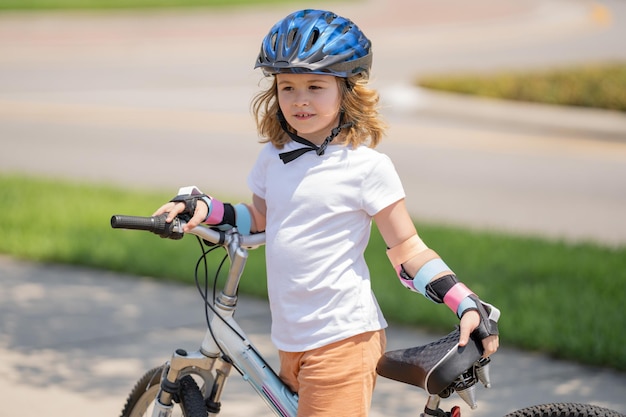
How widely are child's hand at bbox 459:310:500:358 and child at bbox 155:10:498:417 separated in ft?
0.58

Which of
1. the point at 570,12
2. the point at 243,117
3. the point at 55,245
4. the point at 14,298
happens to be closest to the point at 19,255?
the point at 55,245

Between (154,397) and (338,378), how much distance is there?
79 cm

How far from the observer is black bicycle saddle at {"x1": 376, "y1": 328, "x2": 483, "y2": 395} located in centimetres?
260

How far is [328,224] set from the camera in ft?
9.55

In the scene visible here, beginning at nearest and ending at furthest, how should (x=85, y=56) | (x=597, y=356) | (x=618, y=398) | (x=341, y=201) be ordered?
(x=341, y=201)
(x=618, y=398)
(x=597, y=356)
(x=85, y=56)

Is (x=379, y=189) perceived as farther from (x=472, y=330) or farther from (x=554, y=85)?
(x=554, y=85)

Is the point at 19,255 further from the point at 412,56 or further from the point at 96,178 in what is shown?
the point at 412,56

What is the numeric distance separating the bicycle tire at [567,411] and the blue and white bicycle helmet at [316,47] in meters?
1.04

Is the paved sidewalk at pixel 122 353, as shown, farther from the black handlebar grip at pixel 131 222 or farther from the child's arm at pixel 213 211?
the black handlebar grip at pixel 131 222

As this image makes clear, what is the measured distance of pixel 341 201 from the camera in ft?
9.48

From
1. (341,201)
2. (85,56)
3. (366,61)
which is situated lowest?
(85,56)

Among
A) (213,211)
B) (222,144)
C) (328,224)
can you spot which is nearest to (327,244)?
(328,224)

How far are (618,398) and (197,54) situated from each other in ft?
60.7

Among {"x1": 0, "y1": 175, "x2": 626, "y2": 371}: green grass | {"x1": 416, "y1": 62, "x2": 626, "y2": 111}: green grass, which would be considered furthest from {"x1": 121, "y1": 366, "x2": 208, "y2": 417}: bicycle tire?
{"x1": 416, "y1": 62, "x2": 626, "y2": 111}: green grass
